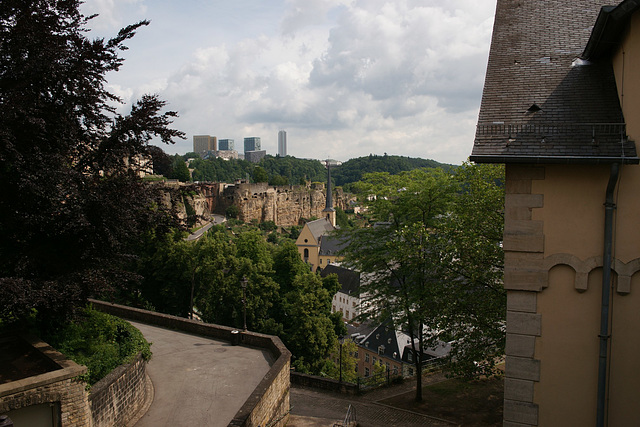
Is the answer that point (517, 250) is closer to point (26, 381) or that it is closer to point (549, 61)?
point (549, 61)

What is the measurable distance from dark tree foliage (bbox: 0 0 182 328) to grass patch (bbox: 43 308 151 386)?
2.16 feet

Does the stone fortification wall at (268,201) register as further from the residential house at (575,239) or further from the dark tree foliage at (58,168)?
the residential house at (575,239)

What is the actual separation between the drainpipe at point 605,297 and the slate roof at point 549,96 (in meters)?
0.52

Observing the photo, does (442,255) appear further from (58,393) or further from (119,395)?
(58,393)

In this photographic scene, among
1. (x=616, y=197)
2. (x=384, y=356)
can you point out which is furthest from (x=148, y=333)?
(x=384, y=356)

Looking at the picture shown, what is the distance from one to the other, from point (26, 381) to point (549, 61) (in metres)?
9.44

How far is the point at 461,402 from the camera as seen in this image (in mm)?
16047

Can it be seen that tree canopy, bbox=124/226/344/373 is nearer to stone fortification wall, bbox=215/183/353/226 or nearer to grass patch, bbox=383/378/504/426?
grass patch, bbox=383/378/504/426

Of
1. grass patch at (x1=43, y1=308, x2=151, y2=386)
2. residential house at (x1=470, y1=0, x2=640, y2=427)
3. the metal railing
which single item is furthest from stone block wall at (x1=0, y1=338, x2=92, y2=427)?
residential house at (x1=470, y1=0, x2=640, y2=427)

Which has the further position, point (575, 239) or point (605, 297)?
point (575, 239)

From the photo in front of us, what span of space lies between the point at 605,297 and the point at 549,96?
2504 mm

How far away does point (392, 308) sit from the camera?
1741cm

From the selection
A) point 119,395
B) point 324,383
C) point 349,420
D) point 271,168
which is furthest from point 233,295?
point 271,168

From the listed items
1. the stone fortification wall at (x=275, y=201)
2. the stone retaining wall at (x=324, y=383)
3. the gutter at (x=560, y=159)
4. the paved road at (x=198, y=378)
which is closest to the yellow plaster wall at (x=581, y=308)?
the gutter at (x=560, y=159)
